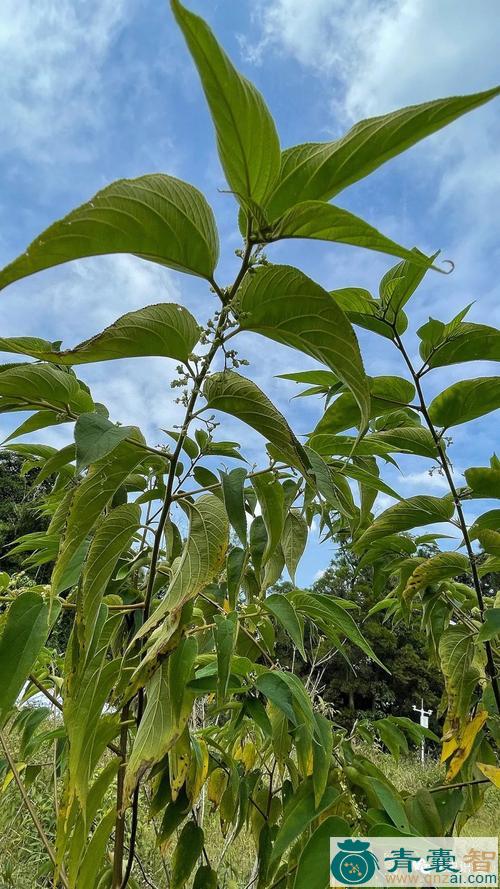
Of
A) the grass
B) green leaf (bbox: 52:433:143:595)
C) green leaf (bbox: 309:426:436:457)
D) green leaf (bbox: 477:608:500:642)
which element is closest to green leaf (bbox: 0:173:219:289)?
green leaf (bbox: 52:433:143:595)

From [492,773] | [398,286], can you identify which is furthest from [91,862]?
[398,286]

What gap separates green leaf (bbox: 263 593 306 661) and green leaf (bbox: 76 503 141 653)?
212 millimetres

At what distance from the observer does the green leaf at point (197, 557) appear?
542 millimetres

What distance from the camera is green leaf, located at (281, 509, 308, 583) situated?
2.83ft

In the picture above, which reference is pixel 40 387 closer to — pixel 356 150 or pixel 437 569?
pixel 356 150

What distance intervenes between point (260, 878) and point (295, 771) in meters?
0.17

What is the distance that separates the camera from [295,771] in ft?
2.83

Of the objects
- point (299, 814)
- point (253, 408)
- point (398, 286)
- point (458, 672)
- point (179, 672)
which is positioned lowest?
point (299, 814)

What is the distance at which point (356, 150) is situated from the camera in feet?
1.51

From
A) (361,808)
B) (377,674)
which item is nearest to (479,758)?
(361,808)

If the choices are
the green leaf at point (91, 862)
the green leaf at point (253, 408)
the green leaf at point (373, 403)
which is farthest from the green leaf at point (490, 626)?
the green leaf at point (91, 862)

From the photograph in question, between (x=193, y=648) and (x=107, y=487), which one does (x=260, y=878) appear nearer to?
(x=193, y=648)

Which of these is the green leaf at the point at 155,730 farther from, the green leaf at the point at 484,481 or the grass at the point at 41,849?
the grass at the point at 41,849

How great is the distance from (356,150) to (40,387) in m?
0.38
